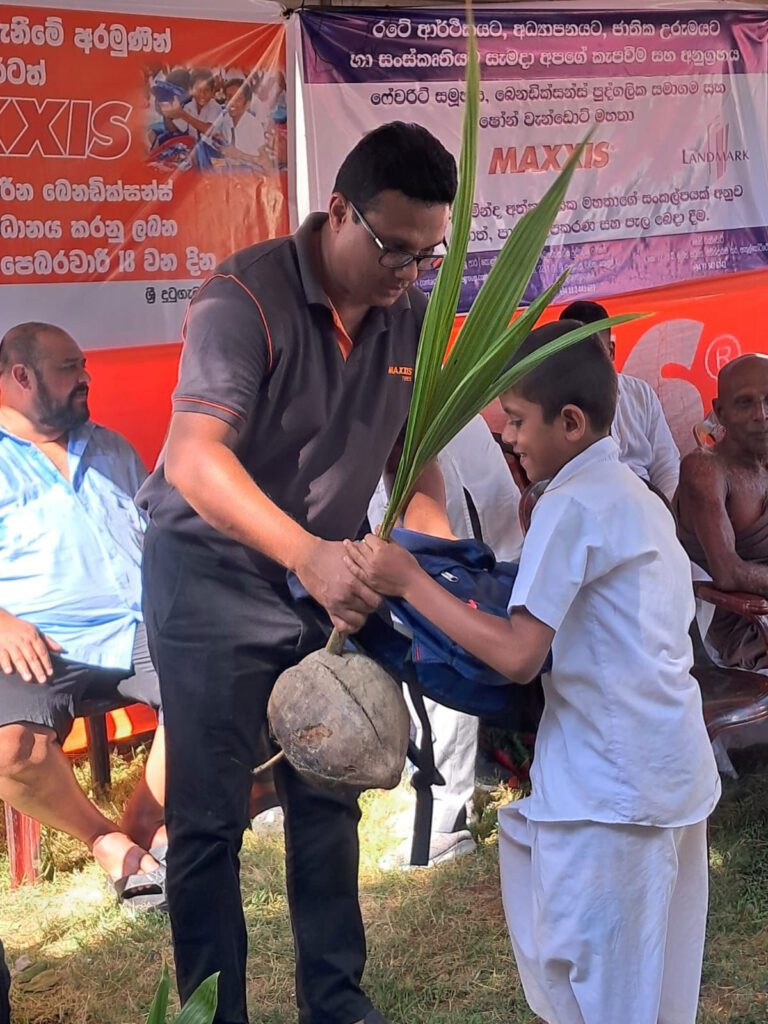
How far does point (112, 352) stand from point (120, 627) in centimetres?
85

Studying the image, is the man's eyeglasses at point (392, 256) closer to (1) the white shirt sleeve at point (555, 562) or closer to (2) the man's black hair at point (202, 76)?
(1) the white shirt sleeve at point (555, 562)

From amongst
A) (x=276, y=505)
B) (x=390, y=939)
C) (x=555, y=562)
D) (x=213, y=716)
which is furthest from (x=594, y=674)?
(x=390, y=939)

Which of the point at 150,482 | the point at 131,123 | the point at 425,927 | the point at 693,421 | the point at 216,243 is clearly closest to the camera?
the point at 150,482

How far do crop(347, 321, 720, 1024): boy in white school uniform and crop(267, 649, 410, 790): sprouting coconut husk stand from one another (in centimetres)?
14

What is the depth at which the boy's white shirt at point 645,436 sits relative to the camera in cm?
435

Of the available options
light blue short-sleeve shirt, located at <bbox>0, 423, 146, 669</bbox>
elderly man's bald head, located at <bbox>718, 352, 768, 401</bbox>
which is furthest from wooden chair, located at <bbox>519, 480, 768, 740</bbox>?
light blue short-sleeve shirt, located at <bbox>0, 423, 146, 669</bbox>

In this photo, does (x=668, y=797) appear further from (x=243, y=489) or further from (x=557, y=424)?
(x=243, y=489)

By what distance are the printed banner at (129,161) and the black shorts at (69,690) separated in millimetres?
990

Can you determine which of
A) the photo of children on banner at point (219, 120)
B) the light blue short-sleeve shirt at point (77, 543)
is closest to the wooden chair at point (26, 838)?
the light blue short-sleeve shirt at point (77, 543)

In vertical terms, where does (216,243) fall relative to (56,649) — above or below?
above

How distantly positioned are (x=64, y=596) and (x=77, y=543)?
168 mm

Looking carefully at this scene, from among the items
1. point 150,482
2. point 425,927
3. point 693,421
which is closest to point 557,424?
point 150,482

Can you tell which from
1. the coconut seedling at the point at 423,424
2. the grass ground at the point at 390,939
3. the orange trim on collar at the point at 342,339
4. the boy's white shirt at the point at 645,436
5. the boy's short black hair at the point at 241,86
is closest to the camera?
the coconut seedling at the point at 423,424

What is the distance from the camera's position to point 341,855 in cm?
242
